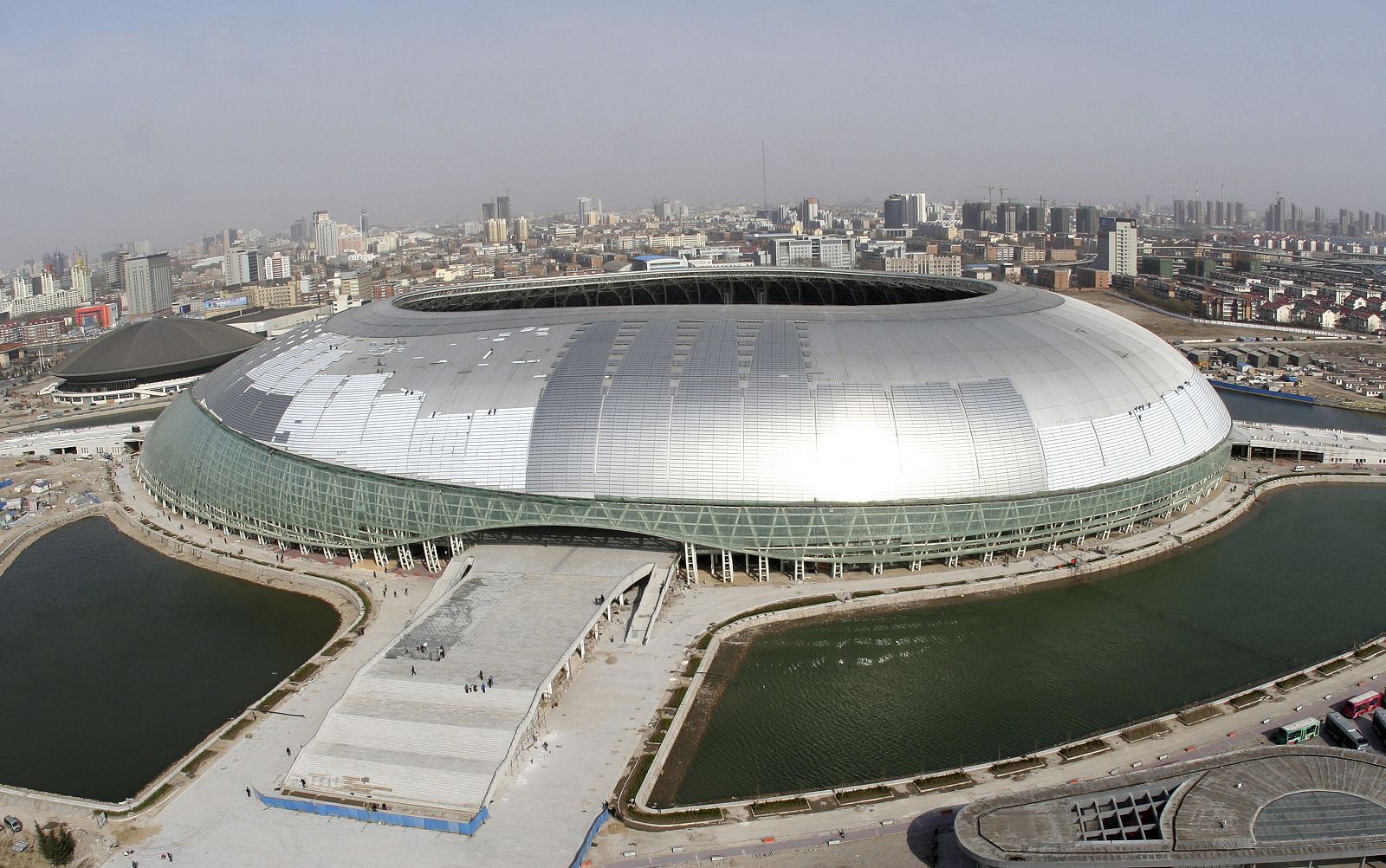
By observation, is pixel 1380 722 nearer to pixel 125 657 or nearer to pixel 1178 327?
pixel 125 657

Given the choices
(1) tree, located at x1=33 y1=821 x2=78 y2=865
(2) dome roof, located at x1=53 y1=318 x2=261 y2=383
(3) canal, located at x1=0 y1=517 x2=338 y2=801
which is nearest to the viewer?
(1) tree, located at x1=33 y1=821 x2=78 y2=865

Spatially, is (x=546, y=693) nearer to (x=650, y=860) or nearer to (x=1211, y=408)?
(x=650, y=860)

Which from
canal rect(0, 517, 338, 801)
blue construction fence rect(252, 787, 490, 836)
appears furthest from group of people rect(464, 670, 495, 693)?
canal rect(0, 517, 338, 801)

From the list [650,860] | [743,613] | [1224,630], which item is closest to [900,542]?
[743,613]

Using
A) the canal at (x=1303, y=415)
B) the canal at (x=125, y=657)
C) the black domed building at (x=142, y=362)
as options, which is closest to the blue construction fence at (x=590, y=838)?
the canal at (x=125, y=657)

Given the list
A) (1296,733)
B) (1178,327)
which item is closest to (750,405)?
(1296,733)

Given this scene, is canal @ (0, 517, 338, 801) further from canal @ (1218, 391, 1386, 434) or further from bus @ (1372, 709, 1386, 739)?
canal @ (1218, 391, 1386, 434)
